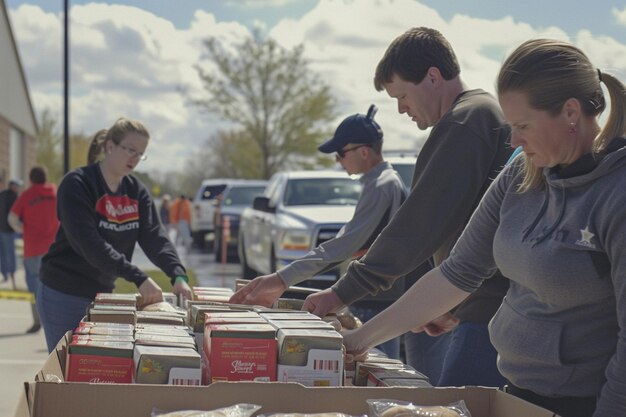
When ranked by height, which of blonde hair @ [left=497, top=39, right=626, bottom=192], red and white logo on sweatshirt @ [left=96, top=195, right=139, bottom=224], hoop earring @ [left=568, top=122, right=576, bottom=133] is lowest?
red and white logo on sweatshirt @ [left=96, top=195, right=139, bottom=224]

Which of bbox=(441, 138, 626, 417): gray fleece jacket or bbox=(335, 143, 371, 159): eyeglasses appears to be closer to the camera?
bbox=(441, 138, 626, 417): gray fleece jacket

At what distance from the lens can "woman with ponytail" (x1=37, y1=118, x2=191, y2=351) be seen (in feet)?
15.0

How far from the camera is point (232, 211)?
76.0ft

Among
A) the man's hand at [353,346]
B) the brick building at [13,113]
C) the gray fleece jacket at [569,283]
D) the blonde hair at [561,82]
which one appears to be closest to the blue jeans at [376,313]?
the man's hand at [353,346]

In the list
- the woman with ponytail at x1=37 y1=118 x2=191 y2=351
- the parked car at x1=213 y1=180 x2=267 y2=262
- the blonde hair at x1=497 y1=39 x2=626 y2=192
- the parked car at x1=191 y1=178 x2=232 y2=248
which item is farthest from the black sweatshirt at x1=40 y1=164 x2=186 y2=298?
the parked car at x1=191 y1=178 x2=232 y2=248

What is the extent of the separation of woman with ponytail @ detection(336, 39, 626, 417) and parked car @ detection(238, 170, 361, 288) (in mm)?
8197

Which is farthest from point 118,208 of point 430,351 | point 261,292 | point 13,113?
point 13,113

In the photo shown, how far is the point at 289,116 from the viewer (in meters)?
47.3

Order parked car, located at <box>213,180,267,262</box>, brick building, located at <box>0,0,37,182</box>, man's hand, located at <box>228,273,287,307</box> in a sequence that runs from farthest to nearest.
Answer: brick building, located at <box>0,0,37,182</box> < parked car, located at <box>213,180,267,262</box> < man's hand, located at <box>228,273,287,307</box>

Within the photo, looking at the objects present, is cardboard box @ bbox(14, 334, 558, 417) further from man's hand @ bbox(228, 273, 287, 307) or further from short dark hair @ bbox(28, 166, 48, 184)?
short dark hair @ bbox(28, 166, 48, 184)

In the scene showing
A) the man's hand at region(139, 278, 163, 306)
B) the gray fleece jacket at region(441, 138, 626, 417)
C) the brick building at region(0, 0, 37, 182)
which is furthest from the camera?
the brick building at region(0, 0, 37, 182)

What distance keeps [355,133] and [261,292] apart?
2006mm

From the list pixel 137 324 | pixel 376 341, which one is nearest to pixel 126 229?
pixel 137 324

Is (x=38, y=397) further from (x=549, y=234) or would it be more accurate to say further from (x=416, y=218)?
(x=416, y=218)
